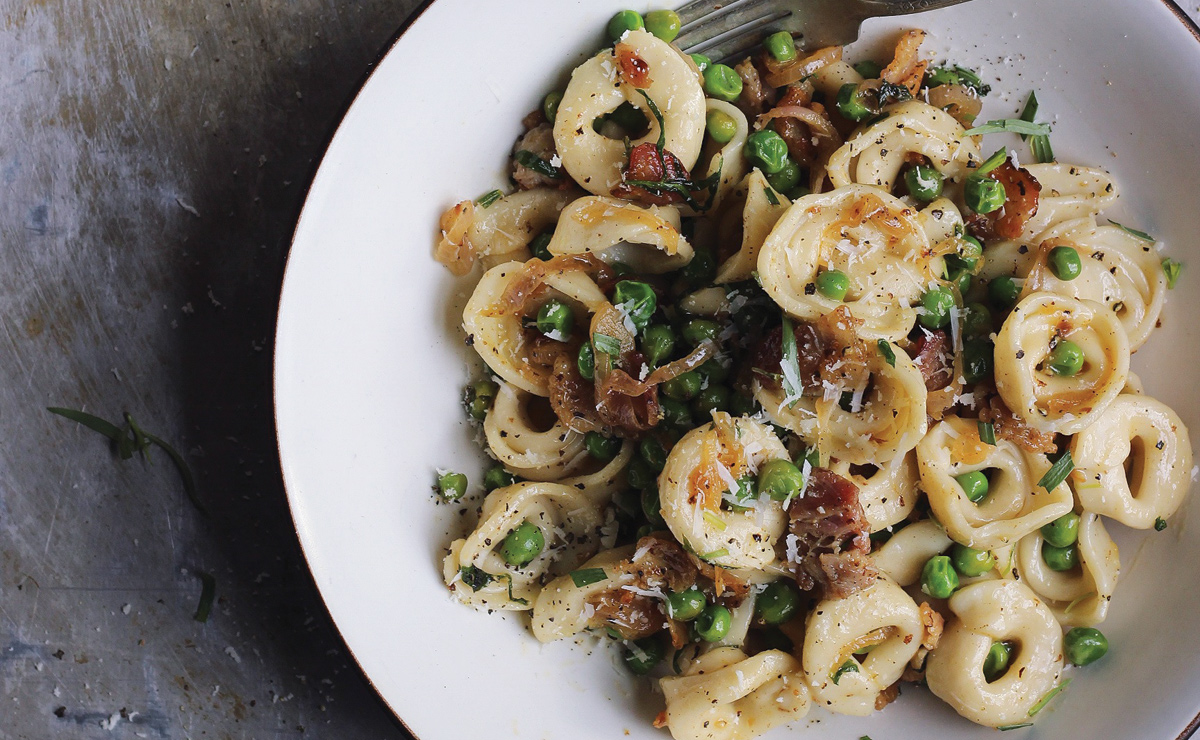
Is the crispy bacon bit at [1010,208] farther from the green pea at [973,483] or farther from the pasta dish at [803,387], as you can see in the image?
the green pea at [973,483]

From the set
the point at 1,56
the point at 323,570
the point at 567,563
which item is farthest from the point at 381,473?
the point at 1,56

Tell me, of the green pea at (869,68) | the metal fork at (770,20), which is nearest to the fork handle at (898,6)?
the metal fork at (770,20)

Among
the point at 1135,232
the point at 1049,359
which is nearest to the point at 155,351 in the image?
the point at 1049,359

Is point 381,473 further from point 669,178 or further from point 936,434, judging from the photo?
point 936,434

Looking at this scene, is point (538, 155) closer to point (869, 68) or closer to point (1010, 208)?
point (869, 68)

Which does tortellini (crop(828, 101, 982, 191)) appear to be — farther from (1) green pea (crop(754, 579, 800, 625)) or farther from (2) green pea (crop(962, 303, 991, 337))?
(1) green pea (crop(754, 579, 800, 625))

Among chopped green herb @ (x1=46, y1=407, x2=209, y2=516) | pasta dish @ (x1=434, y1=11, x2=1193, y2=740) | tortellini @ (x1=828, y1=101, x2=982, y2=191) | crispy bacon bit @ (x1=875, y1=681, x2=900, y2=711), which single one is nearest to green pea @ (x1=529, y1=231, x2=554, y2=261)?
pasta dish @ (x1=434, y1=11, x2=1193, y2=740)
